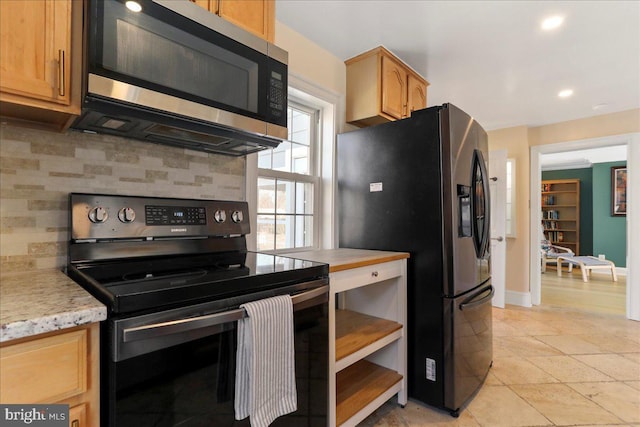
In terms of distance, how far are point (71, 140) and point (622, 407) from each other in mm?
3180

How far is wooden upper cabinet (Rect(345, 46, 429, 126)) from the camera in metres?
2.35

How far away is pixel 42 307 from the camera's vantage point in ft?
2.51

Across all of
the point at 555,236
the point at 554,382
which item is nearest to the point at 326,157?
the point at 554,382

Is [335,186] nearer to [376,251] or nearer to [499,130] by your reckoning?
[376,251]

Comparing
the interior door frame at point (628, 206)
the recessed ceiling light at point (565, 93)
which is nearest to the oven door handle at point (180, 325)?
the recessed ceiling light at point (565, 93)

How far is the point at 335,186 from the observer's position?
2.45 metres

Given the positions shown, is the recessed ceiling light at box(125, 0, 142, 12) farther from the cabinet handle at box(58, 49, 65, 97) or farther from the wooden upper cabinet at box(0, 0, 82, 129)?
the cabinet handle at box(58, 49, 65, 97)

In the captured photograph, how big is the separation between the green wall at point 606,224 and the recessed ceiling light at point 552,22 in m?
6.41

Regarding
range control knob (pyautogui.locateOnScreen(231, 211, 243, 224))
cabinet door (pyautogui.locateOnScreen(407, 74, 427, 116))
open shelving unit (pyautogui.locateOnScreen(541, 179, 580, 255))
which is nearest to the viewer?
range control knob (pyautogui.locateOnScreen(231, 211, 243, 224))

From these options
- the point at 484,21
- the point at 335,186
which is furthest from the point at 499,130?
the point at 335,186

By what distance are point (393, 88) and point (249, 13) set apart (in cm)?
129

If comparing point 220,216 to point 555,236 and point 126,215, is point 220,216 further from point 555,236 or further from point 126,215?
point 555,236

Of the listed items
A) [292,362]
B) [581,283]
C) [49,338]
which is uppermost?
[49,338]

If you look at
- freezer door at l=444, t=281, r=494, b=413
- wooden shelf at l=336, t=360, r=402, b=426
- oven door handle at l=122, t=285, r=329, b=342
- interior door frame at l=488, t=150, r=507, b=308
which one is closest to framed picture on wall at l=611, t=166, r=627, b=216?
interior door frame at l=488, t=150, r=507, b=308
